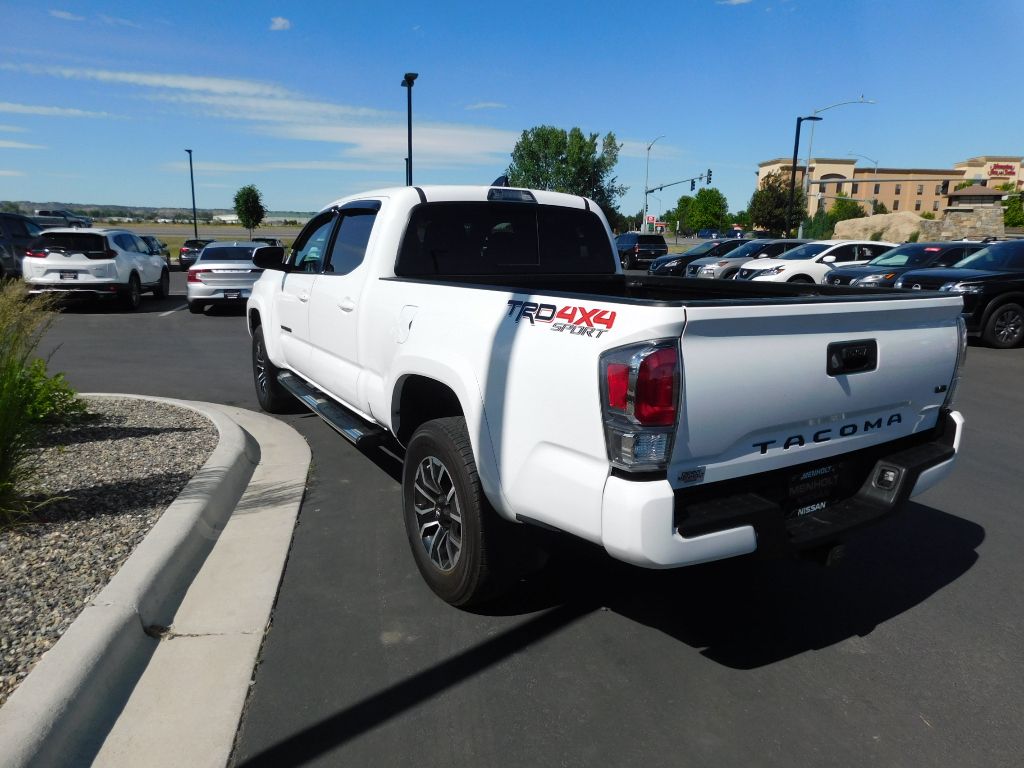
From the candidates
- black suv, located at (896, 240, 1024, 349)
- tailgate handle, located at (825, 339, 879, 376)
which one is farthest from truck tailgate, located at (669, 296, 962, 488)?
black suv, located at (896, 240, 1024, 349)

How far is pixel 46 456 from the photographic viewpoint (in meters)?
5.25

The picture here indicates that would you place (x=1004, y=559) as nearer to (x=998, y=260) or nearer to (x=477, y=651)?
(x=477, y=651)

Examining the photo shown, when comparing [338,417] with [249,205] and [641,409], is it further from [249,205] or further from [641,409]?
[249,205]

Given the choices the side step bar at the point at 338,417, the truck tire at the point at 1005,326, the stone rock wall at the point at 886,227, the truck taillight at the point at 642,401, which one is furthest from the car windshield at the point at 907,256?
the stone rock wall at the point at 886,227

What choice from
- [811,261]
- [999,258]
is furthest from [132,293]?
[999,258]

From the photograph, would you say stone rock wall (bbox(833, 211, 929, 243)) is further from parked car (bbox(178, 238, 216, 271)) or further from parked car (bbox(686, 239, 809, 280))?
parked car (bbox(178, 238, 216, 271))

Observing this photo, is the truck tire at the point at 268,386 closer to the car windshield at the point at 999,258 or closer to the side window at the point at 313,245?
the side window at the point at 313,245

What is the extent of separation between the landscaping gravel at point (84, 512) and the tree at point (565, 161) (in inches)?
2846

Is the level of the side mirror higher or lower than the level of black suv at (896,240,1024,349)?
higher

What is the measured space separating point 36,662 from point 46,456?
289cm

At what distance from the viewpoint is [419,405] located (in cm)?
412

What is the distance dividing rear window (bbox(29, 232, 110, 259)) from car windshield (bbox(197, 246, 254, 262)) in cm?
192

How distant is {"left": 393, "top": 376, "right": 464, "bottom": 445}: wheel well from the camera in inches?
151

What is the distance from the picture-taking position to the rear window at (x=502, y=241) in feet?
15.3
